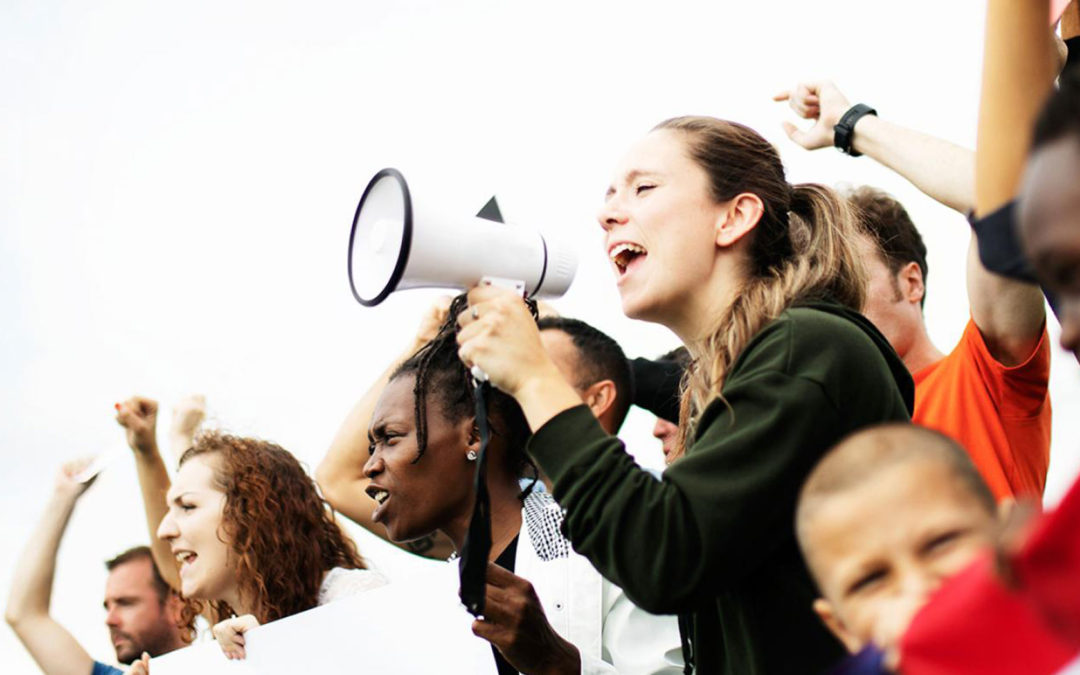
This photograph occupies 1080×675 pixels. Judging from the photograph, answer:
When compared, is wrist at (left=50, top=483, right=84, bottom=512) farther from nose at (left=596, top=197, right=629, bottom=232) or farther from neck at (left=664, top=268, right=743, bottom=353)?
neck at (left=664, top=268, right=743, bottom=353)

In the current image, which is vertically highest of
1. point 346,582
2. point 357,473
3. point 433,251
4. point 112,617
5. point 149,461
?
point 433,251

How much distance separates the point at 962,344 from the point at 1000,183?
1140mm

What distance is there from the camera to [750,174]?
2139 millimetres

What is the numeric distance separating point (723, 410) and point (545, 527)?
1124 mm

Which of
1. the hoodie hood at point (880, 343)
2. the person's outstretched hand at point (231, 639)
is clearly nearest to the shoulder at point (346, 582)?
the person's outstretched hand at point (231, 639)

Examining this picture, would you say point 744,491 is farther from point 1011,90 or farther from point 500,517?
point 500,517

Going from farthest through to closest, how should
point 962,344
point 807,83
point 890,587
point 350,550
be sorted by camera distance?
point 350,550 < point 807,83 < point 962,344 < point 890,587

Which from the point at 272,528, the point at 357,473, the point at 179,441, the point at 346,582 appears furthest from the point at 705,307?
the point at 179,441

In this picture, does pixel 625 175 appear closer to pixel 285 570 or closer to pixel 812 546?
pixel 812 546

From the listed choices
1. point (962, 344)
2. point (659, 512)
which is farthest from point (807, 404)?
point (962, 344)

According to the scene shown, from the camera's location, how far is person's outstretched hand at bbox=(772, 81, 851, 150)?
2.38m

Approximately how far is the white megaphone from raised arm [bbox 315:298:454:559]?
1.42 m

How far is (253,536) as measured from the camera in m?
3.37

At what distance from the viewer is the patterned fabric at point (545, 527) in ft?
8.53
